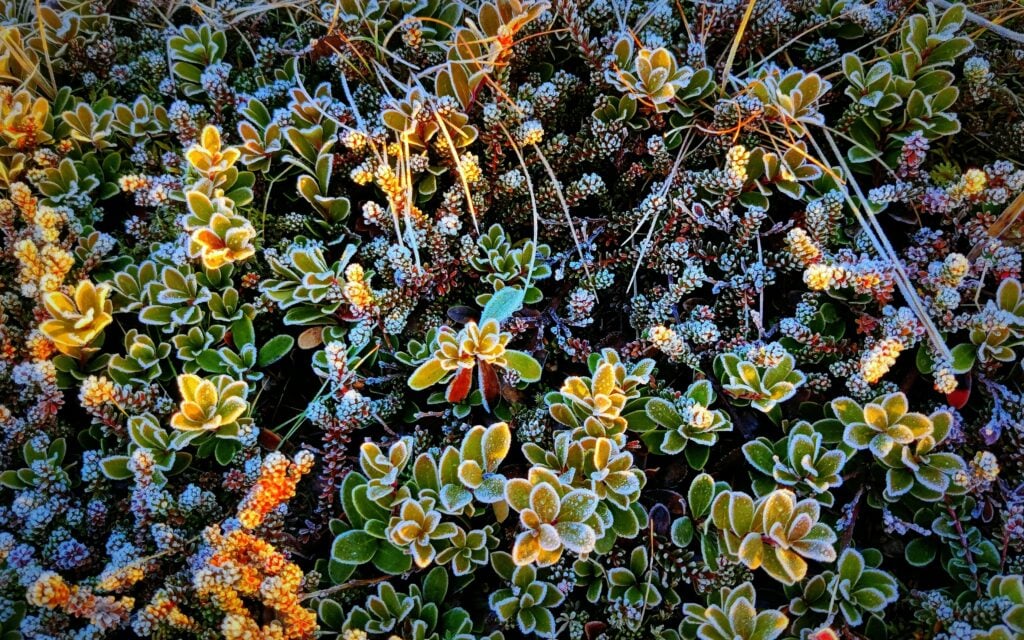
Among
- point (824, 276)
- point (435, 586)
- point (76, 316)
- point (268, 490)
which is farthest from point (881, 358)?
point (76, 316)

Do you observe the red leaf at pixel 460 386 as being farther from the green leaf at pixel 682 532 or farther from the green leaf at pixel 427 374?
the green leaf at pixel 682 532

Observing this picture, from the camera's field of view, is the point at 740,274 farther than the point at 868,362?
Yes

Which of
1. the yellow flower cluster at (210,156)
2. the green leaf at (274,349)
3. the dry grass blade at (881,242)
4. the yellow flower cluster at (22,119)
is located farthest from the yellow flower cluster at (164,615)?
the dry grass blade at (881,242)

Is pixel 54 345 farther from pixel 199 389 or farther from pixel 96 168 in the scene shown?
pixel 96 168

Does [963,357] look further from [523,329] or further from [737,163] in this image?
[523,329]

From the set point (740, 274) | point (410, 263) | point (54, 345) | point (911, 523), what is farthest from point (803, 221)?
point (54, 345)

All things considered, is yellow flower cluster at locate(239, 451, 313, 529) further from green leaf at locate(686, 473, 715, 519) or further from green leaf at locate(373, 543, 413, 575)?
green leaf at locate(686, 473, 715, 519)
